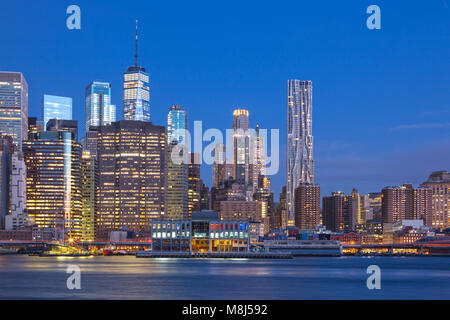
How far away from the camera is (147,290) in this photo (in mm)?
79500

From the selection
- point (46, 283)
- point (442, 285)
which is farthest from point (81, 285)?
point (442, 285)

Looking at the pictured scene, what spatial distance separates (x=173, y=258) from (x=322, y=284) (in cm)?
10272

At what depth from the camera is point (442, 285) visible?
9388 centimetres
